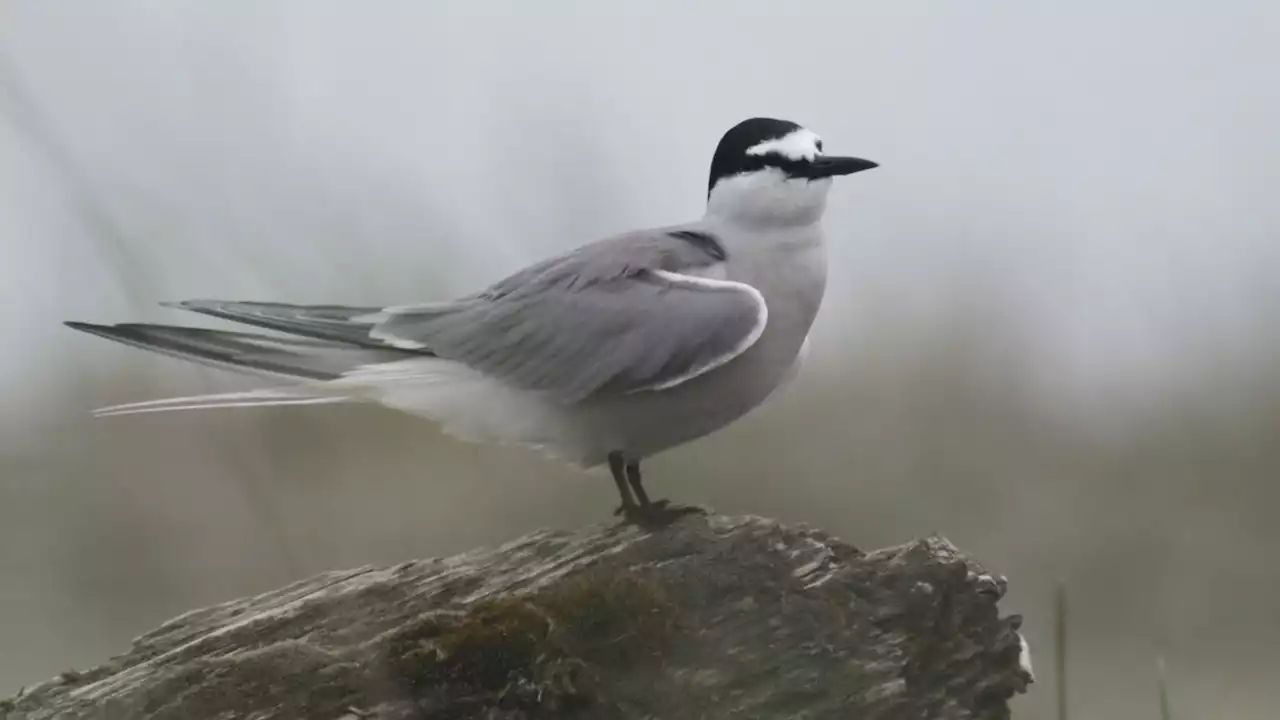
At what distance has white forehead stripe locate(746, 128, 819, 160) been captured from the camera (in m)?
1.82

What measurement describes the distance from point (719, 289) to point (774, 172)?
0.75ft

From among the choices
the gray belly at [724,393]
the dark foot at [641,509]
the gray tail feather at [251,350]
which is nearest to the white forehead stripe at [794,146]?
the gray belly at [724,393]

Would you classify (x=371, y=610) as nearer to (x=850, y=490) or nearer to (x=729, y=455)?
(x=729, y=455)

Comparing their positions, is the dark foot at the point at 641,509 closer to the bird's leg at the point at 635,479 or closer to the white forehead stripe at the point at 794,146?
the bird's leg at the point at 635,479

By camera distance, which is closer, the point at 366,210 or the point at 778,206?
the point at 778,206

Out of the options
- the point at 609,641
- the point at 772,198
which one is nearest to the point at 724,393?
the point at 772,198

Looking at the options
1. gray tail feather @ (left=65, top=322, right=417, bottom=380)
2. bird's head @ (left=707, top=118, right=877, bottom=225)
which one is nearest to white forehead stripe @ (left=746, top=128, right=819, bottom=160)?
bird's head @ (left=707, top=118, right=877, bottom=225)

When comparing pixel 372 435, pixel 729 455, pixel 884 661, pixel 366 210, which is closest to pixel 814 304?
pixel 884 661

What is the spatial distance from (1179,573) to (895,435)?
0.78 metres

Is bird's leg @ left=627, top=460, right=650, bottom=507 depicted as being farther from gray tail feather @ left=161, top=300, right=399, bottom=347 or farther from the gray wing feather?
gray tail feather @ left=161, top=300, right=399, bottom=347

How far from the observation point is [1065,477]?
275 cm

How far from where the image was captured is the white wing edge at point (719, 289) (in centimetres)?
174

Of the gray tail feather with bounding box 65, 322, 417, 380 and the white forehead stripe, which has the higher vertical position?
the white forehead stripe

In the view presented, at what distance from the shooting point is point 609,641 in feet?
5.41
